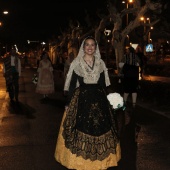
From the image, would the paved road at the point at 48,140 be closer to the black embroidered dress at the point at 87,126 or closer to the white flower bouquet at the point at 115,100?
the black embroidered dress at the point at 87,126

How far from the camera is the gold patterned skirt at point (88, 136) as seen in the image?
478 centimetres

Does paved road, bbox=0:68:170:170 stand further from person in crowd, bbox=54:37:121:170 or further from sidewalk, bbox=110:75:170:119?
person in crowd, bbox=54:37:121:170

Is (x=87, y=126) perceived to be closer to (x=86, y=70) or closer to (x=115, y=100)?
(x=115, y=100)

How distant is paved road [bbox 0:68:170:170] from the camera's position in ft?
18.4

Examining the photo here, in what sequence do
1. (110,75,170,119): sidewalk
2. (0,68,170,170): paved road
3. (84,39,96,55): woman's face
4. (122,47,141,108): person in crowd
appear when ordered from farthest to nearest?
1. (110,75,170,119): sidewalk
2. (122,47,141,108): person in crowd
3. (0,68,170,170): paved road
4. (84,39,96,55): woman's face

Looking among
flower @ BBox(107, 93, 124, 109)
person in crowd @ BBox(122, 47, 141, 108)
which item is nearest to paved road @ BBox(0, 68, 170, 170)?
person in crowd @ BBox(122, 47, 141, 108)

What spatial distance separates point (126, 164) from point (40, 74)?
27.1ft

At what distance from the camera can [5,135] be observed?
24.2 ft

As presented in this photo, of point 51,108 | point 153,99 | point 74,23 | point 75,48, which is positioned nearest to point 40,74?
point 51,108

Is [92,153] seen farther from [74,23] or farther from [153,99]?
[74,23]

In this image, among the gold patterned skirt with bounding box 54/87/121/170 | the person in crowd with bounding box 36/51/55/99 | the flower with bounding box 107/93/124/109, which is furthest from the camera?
the person in crowd with bounding box 36/51/55/99

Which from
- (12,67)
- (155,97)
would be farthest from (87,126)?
(12,67)

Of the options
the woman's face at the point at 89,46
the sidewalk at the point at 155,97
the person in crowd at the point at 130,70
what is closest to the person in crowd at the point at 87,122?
the woman's face at the point at 89,46

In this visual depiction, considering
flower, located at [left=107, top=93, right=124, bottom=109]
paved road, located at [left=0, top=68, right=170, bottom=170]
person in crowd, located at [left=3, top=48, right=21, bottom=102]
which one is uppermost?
person in crowd, located at [left=3, top=48, right=21, bottom=102]
